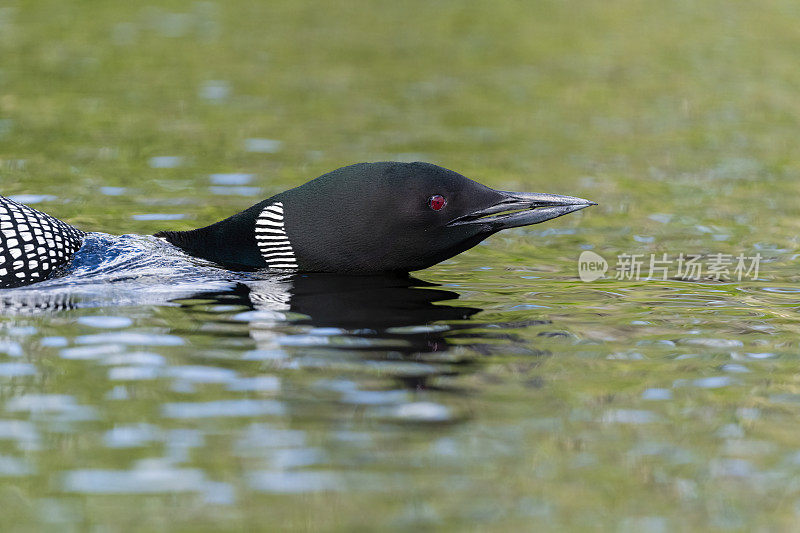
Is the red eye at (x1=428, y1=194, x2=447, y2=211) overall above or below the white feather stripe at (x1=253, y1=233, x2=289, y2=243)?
above

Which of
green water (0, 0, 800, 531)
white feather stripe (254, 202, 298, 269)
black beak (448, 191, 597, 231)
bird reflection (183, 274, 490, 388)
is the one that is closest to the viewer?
green water (0, 0, 800, 531)

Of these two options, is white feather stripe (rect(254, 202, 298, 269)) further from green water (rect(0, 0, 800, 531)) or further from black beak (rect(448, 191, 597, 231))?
black beak (rect(448, 191, 597, 231))

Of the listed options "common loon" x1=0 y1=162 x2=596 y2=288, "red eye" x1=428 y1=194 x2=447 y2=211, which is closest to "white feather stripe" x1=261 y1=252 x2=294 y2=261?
"common loon" x1=0 y1=162 x2=596 y2=288

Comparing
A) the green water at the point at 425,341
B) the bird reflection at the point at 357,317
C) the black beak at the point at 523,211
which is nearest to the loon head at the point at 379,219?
the black beak at the point at 523,211

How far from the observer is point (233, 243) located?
5.95m

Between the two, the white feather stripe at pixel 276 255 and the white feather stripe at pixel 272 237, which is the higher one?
Result: the white feather stripe at pixel 272 237

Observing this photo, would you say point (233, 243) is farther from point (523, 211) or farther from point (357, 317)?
point (523, 211)

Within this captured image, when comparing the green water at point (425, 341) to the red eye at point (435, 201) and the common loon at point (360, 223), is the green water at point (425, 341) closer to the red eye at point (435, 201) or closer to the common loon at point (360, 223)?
the common loon at point (360, 223)

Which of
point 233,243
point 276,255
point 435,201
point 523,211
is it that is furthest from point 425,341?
point 233,243

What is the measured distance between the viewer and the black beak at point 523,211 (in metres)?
5.55

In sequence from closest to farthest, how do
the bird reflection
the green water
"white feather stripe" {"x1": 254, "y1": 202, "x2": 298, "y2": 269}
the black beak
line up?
the green water → the bird reflection → the black beak → "white feather stripe" {"x1": 254, "y1": 202, "x2": 298, "y2": 269}

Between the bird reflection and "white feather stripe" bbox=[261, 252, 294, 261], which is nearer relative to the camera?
the bird reflection

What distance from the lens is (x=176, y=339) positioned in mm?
4668

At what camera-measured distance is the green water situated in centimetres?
331
